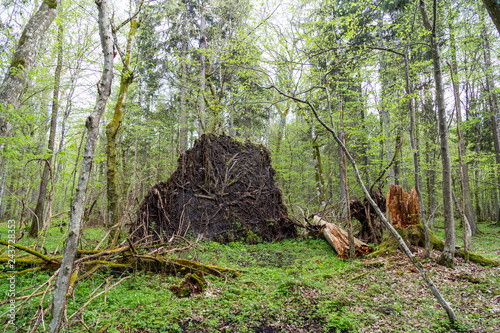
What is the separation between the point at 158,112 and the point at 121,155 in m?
4.25

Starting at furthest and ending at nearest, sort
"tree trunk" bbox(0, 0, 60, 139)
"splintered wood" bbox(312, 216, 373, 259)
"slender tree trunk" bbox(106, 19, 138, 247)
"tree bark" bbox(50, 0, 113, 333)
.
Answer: "splintered wood" bbox(312, 216, 373, 259) → "slender tree trunk" bbox(106, 19, 138, 247) → "tree trunk" bbox(0, 0, 60, 139) → "tree bark" bbox(50, 0, 113, 333)

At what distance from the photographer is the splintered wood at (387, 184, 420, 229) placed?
Result: 6.94m

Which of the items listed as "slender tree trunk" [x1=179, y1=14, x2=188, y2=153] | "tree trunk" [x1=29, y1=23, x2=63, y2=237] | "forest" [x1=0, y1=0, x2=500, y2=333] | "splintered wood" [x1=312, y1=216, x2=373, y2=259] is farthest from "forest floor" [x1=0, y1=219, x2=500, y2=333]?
"slender tree trunk" [x1=179, y1=14, x2=188, y2=153]

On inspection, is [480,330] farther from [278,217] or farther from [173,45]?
[173,45]

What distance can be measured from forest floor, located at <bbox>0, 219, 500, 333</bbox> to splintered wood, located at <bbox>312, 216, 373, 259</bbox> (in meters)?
1.40

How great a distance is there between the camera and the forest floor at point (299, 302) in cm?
324

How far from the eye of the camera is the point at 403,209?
23.2 feet

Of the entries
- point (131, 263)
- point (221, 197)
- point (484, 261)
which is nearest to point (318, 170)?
point (221, 197)

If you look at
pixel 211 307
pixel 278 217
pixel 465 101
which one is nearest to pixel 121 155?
pixel 278 217

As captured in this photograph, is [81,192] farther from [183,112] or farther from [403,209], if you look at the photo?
[183,112]

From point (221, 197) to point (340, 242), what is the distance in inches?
187

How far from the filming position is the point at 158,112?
17828mm

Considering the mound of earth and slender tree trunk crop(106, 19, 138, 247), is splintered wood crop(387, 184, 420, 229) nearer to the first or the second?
the mound of earth

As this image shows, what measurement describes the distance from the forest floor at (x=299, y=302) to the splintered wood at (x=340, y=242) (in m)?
1.40
